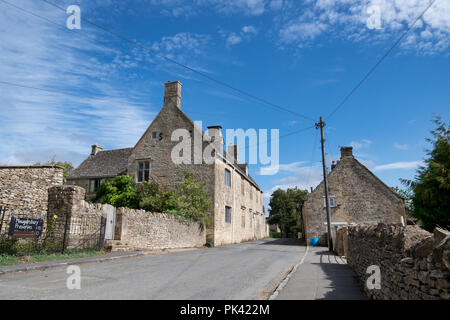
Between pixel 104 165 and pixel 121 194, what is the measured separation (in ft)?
28.3

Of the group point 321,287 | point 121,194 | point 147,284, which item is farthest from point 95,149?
point 321,287

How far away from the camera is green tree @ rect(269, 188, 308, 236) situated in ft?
190

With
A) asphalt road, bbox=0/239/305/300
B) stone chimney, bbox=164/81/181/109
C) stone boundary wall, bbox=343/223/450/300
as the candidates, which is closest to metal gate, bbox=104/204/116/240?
asphalt road, bbox=0/239/305/300

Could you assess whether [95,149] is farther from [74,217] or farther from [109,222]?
[74,217]

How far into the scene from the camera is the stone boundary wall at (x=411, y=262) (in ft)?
9.93

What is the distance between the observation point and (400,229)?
484cm

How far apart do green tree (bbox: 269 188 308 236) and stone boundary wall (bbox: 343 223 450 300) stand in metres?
52.9

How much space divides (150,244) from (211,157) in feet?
29.6

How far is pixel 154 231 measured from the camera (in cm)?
1711

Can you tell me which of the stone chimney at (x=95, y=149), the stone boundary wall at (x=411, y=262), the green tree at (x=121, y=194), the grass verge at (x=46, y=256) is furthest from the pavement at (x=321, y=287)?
the stone chimney at (x=95, y=149)

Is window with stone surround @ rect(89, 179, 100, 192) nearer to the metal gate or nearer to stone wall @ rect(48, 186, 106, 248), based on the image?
stone wall @ rect(48, 186, 106, 248)

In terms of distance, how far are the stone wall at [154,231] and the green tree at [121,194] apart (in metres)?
5.26
